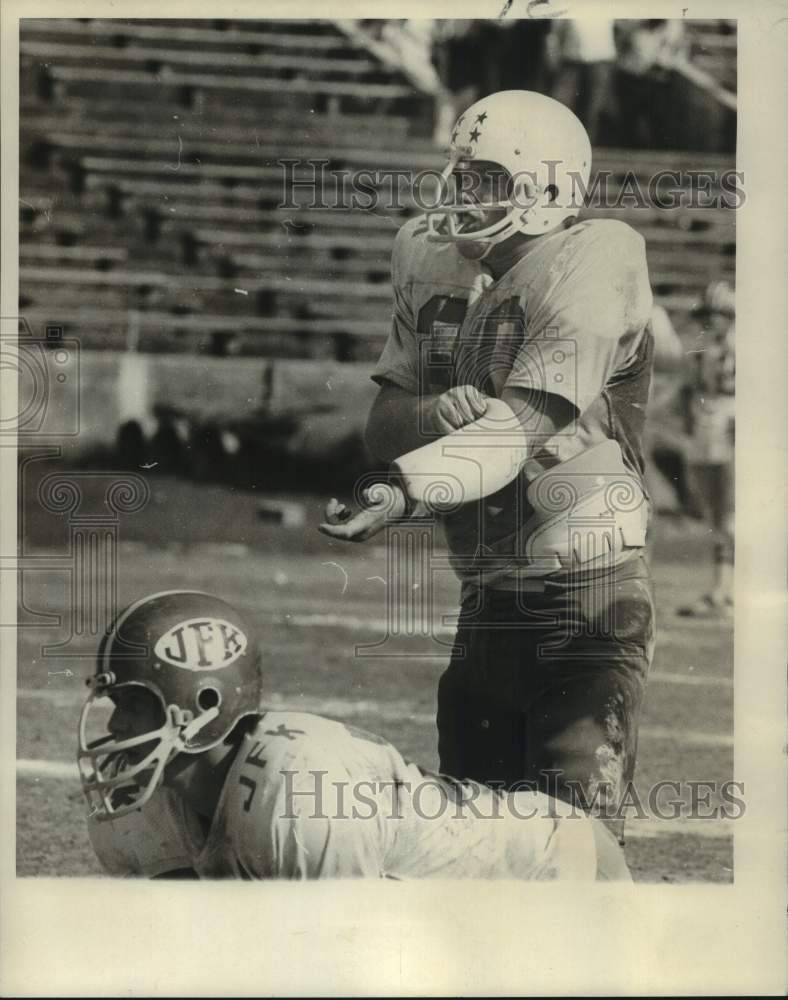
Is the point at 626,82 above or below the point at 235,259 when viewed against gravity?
above

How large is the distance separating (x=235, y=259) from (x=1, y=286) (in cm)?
48

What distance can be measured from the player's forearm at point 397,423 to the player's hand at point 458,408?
0.06 feet

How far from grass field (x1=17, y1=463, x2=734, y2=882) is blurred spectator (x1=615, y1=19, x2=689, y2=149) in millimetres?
805

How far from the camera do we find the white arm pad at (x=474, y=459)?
2803mm

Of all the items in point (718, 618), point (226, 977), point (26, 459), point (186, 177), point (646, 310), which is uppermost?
point (186, 177)

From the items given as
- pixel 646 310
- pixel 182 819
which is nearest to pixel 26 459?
pixel 182 819

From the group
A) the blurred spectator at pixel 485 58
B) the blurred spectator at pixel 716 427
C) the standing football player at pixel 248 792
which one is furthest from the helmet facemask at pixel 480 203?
the standing football player at pixel 248 792

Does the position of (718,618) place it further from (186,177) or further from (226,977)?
(186,177)

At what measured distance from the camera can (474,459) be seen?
2.81 m

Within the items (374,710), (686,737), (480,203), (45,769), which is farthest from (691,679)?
(45,769)

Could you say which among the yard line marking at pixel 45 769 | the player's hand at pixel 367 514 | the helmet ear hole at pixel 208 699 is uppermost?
the player's hand at pixel 367 514

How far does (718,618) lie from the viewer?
2994 millimetres

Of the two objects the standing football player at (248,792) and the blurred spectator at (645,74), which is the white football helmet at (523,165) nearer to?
the blurred spectator at (645,74)

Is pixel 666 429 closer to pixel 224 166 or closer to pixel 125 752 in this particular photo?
pixel 224 166
